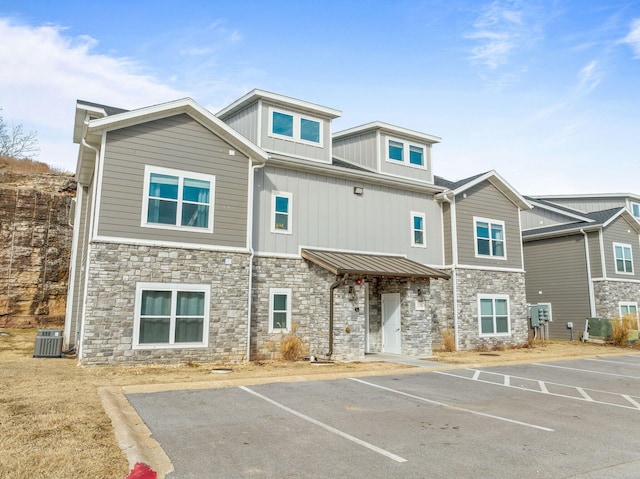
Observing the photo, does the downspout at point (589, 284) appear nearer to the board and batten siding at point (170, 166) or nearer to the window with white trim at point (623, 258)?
the window with white trim at point (623, 258)

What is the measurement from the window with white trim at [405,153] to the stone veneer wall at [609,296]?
1162 cm

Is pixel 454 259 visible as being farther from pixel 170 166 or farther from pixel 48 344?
pixel 48 344

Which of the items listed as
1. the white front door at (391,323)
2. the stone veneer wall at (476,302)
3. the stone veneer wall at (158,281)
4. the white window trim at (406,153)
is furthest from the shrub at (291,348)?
the white window trim at (406,153)

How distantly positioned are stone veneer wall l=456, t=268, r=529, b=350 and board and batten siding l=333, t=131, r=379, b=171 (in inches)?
236

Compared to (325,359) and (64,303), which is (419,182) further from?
(64,303)

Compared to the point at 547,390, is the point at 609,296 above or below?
above

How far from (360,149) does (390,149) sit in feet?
4.47

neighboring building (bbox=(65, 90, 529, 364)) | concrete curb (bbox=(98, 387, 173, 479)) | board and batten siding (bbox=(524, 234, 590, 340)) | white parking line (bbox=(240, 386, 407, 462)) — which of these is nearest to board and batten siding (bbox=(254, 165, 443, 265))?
neighboring building (bbox=(65, 90, 529, 364))

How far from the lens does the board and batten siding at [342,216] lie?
15.8m

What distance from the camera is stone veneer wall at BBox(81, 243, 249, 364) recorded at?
12.0 m

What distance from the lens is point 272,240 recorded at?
15.6 meters

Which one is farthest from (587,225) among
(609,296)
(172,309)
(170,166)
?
(172,309)

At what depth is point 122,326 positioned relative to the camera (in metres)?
12.2

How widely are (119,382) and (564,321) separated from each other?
22.9 m
